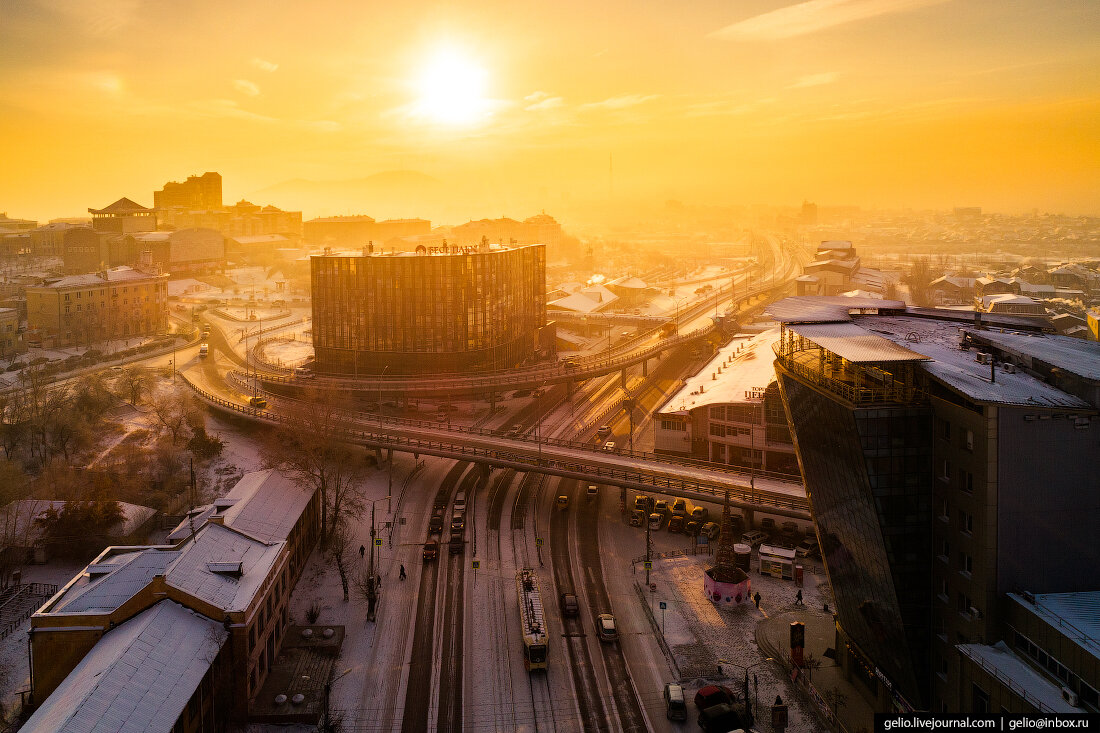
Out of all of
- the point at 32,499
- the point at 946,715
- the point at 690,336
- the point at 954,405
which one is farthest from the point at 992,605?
the point at 690,336

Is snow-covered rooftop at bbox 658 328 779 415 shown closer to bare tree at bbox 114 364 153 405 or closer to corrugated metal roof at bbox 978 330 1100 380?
corrugated metal roof at bbox 978 330 1100 380

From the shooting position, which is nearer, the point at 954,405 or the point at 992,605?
the point at 992,605

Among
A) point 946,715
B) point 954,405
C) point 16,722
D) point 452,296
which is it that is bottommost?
point 16,722

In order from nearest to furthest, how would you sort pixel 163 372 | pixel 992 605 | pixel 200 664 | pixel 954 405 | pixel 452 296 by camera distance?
1. pixel 992 605
2. pixel 954 405
3. pixel 200 664
4. pixel 452 296
5. pixel 163 372

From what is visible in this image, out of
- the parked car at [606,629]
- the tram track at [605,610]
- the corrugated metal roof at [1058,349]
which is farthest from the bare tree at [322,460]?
the corrugated metal roof at [1058,349]

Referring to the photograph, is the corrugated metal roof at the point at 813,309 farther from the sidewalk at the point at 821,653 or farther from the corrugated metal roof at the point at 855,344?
the sidewalk at the point at 821,653

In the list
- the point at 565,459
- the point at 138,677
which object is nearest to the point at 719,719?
the point at 138,677

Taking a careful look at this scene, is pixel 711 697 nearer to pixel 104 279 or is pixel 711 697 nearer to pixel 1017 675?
pixel 1017 675

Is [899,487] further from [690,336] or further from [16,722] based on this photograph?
[690,336]
